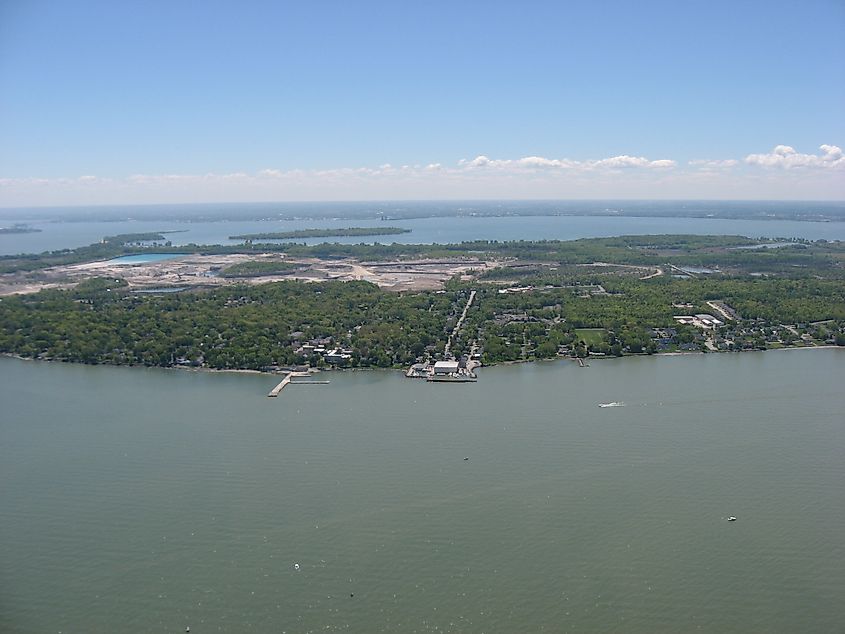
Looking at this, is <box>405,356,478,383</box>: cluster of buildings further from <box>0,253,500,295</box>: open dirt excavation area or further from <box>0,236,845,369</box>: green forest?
<box>0,253,500,295</box>: open dirt excavation area

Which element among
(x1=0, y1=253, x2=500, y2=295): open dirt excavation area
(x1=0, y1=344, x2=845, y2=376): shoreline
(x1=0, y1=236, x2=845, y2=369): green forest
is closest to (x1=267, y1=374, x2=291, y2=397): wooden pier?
(x1=0, y1=344, x2=845, y2=376): shoreline

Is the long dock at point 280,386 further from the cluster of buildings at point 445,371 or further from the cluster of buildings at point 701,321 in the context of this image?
the cluster of buildings at point 701,321

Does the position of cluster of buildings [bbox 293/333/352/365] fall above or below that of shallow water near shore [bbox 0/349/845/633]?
above

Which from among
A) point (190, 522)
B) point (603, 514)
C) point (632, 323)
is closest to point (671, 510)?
point (603, 514)

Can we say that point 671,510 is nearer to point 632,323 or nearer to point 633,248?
point 632,323

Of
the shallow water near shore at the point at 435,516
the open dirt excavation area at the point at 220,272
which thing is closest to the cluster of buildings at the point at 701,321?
the shallow water near shore at the point at 435,516

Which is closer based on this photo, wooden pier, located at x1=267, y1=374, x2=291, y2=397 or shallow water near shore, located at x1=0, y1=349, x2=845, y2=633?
shallow water near shore, located at x1=0, y1=349, x2=845, y2=633
